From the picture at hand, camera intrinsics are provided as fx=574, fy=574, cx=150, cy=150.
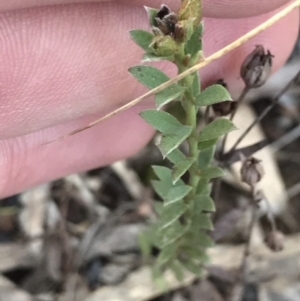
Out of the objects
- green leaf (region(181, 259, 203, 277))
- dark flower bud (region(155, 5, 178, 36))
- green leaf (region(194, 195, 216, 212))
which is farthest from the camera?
green leaf (region(181, 259, 203, 277))

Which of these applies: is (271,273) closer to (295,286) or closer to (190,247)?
(295,286)

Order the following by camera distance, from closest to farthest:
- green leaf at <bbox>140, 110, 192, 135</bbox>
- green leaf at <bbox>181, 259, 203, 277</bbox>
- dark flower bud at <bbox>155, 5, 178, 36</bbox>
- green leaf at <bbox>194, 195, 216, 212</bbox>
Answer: dark flower bud at <bbox>155, 5, 178, 36</bbox>
green leaf at <bbox>140, 110, 192, 135</bbox>
green leaf at <bbox>194, 195, 216, 212</bbox>
green leaf at <bbox>181, 259, 203, 277</bbox>

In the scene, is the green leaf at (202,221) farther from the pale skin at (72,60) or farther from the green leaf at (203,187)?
the pale skin at (72,60)

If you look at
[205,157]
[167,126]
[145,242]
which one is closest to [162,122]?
[167,126]

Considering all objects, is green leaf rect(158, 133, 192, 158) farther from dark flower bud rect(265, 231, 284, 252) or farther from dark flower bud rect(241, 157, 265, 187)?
dark flower bud rect(265, 231, 284, 252)

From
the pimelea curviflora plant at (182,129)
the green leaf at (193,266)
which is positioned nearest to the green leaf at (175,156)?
the pimelea curviflora plant at (182,129)

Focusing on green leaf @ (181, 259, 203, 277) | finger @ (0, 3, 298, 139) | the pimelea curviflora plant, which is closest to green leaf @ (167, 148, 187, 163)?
the pimelea curviflora plant
